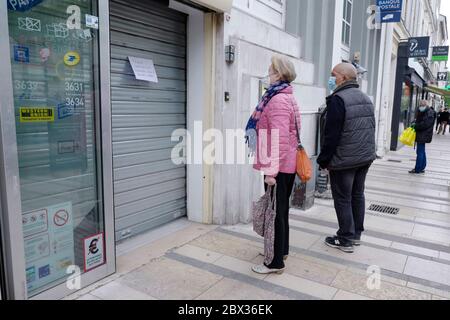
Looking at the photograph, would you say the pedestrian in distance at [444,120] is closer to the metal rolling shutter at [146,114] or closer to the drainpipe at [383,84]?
the drainpipe at [383,84]

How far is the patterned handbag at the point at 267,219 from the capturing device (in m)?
3.08

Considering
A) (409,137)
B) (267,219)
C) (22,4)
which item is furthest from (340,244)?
(409,137)

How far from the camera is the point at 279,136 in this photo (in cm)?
292

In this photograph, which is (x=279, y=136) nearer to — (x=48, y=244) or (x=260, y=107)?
(x=260, y=107)

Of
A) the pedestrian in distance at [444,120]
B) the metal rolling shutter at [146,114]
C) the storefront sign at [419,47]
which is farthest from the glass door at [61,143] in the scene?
the pedestrian in distance at [444,120]

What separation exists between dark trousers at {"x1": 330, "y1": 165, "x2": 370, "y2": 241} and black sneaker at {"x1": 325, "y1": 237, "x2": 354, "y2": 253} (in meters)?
0.04

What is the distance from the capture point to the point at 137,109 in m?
3.83

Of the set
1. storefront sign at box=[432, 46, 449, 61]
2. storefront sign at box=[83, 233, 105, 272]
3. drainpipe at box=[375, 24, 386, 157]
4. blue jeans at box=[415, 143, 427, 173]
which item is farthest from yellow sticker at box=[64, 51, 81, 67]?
storefront sign at box=[432, 46, 449, 61]

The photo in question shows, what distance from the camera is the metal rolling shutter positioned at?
361cm

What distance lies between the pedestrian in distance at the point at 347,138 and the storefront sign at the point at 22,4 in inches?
101

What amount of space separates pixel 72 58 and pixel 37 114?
51cm

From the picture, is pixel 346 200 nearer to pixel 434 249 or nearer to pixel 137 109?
pixel 434 249
